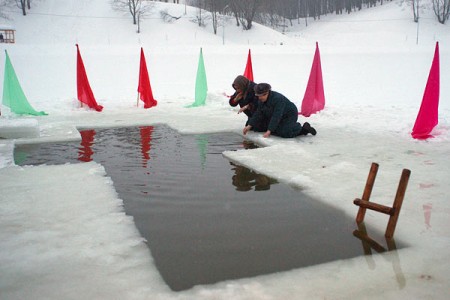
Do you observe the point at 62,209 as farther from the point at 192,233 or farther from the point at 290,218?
the point at 290,218

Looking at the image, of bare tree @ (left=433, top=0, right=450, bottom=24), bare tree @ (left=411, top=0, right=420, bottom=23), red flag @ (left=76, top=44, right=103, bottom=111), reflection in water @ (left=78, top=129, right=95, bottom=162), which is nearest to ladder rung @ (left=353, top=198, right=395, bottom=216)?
reflection in water @ (left=78, top=129, right=95, bottom=162)

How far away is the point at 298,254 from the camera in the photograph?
10.3 ft

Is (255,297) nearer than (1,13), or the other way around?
(255,297)

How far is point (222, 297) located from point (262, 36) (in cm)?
4552

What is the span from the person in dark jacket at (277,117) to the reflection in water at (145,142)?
5.51 ft

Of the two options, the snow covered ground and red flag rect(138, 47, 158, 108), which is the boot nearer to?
the snow covered ground

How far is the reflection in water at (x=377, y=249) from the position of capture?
2.77 metres

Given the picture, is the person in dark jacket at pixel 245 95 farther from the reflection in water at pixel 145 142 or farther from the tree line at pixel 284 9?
the tree line at pixel 284 9

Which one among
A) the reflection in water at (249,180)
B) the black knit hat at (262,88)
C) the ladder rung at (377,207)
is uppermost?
the black knit hat at (262,88)

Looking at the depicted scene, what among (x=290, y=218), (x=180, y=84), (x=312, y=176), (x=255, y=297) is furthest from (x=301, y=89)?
(x=255, y=297)

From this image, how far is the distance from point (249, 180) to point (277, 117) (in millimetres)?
2239

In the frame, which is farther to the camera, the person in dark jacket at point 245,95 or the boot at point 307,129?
the person in dark jacket at point 245,95

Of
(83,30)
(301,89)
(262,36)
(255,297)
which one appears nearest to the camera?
(255,297)

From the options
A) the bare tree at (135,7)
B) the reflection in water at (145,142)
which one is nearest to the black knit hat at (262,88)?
the reflection in water at (145,142)
